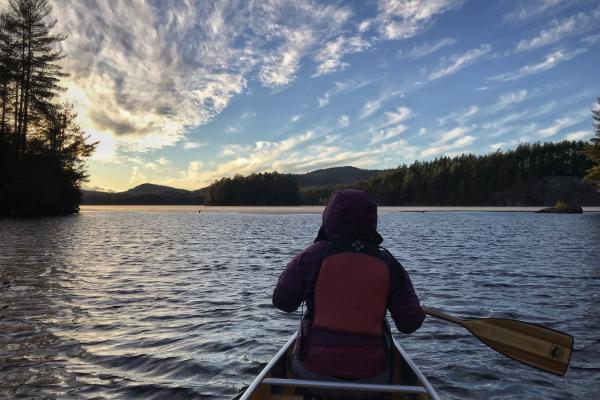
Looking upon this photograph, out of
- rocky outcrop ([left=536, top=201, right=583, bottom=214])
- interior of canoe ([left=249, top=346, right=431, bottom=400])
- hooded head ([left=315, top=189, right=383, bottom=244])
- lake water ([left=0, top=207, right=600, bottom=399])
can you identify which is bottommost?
lake water ([left=0, top=207, right=600, bottom=399])

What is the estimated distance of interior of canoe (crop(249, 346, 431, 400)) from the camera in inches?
183

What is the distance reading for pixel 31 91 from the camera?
203 feet

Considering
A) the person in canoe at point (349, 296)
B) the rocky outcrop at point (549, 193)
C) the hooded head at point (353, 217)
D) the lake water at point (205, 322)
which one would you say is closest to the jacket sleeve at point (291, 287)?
the person in canoe at point (349, 296)

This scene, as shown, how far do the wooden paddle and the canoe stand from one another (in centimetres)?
104

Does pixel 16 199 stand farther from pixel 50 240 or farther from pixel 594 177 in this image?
pixel 594 177

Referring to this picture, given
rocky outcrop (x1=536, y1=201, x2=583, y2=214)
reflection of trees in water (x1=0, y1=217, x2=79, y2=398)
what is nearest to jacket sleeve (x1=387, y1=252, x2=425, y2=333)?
reflection of trees in water (x1=0, y1=217, x2=79, y2=398)

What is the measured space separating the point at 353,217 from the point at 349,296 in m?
0.82

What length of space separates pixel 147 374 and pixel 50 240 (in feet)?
92.6

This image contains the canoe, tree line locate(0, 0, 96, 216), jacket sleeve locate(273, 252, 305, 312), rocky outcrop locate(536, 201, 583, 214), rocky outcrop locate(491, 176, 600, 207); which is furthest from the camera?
rocky outcrop locate(491, 176, 600, 207)

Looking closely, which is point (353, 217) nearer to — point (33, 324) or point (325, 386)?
point (325, 386)

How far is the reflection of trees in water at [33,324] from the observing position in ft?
25.0

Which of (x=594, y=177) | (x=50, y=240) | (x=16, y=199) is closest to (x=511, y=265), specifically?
(x=50, y=240)

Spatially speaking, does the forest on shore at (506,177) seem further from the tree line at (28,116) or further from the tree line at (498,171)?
the tree line at (28,116)

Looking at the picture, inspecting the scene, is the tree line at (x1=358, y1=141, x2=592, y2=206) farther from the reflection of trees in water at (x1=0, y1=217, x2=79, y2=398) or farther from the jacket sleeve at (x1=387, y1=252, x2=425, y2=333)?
the jacket sleeve at (x1=387, y1=252, x2=425, y2=333)
